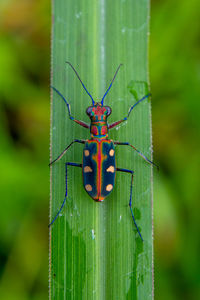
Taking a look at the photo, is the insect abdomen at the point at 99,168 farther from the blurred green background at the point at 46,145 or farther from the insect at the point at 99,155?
the blurred green background at the point at 46,145

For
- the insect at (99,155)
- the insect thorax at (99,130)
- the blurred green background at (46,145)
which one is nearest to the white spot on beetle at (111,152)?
the insect at (99,155)

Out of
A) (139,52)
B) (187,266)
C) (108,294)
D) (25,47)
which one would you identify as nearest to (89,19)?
(139,52)

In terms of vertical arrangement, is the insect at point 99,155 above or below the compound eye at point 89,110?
below

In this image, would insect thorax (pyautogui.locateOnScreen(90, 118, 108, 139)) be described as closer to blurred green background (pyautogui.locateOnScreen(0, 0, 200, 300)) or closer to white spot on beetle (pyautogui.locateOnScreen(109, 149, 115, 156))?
white spot on beetle (pyautogui.locateOnScreen(109, 149, 115, 156))

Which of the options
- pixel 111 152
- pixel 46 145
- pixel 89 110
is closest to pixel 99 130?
pixel 89 110

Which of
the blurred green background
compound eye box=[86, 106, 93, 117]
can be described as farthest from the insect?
the blurred green background

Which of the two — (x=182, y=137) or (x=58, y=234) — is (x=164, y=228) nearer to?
(x=182, y=137)

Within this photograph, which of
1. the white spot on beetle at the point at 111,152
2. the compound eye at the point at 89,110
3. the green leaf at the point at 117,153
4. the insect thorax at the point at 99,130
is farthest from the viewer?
the insect thorax at the point at 99,130
